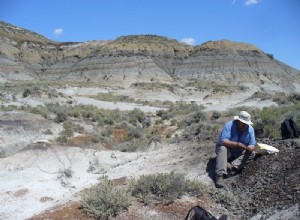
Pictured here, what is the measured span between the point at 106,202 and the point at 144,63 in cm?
7600

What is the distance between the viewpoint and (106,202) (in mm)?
8094

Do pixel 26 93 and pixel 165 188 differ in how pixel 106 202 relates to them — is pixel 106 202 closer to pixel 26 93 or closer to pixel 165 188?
pixel 165 188

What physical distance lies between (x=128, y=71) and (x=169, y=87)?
1809 cm

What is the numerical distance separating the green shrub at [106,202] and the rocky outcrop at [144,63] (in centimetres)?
6449

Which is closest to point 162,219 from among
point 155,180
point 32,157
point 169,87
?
point 155,180

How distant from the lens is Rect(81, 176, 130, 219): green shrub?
7938mm

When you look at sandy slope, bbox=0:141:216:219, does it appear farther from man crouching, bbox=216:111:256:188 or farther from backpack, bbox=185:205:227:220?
backpack, bbox=185:205:227:220

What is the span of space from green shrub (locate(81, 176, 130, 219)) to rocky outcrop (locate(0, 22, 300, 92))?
64493 mm

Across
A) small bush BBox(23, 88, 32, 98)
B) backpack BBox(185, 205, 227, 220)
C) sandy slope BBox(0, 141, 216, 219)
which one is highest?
small bush BBox(23, 88, 32, 98)

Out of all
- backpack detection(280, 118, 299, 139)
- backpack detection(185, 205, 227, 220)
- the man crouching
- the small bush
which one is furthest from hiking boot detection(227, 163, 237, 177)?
the small bush

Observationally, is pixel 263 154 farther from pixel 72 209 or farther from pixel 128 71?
pixel 128 71

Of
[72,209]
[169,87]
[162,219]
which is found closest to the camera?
[162,219]

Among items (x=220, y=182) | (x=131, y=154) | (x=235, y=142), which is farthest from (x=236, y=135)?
(x=131, y=154)

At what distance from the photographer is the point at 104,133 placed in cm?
2314
